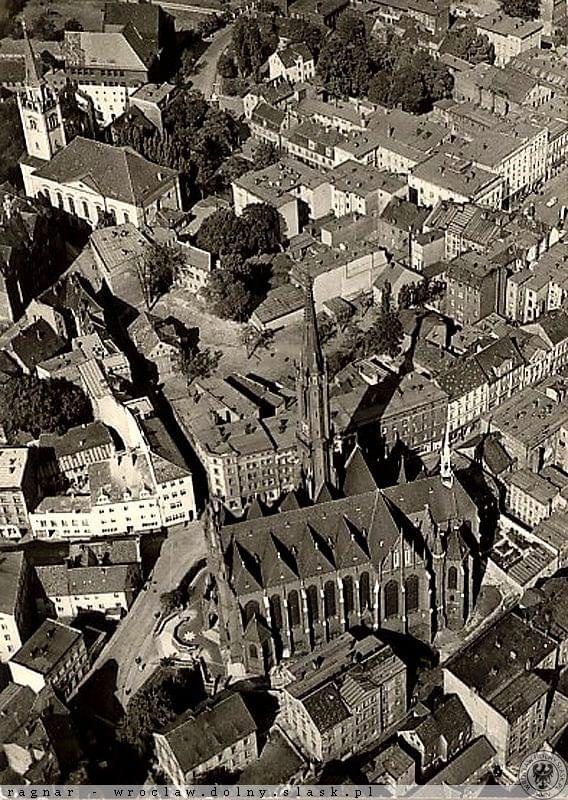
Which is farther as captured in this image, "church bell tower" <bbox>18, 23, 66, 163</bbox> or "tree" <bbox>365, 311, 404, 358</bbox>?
"church bell tower" <bbox>18, 23, 66, 163</bbox>

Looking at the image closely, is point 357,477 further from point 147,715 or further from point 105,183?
point 105,183

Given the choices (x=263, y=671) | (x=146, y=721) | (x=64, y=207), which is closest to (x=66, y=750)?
(x=146, y=721)

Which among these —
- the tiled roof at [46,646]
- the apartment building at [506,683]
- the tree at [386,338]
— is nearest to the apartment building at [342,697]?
the apartment building at [506,683]

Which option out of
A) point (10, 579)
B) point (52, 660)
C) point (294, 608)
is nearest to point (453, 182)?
point (294, 608)

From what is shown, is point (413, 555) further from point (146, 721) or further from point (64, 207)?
point (64, 207)

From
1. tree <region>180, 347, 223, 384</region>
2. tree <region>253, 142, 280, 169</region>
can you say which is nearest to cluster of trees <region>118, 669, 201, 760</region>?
tree <region>180, 347, 223, 384</region>

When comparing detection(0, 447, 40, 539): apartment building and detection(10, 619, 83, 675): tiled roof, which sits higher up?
detection(0, 447, 40, 539): apartment building

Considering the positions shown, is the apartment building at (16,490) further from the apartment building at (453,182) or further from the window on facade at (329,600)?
the apartment building at (453,182)

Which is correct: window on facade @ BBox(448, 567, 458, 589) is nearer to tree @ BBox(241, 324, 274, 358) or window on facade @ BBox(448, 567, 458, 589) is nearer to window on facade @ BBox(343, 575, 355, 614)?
window on facade @ BBox(343, 575, 355, 614)
